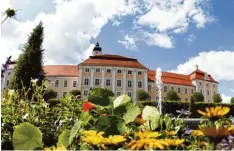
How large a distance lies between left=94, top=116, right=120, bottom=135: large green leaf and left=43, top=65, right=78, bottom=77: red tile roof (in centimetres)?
5127

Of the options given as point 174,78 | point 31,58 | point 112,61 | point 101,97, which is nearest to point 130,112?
point 101,97

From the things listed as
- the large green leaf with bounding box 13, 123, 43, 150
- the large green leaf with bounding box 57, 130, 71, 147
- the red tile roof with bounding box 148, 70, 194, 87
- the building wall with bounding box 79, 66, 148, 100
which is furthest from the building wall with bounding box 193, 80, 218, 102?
the large green leaf with bounding box 13, 123, 43, 150

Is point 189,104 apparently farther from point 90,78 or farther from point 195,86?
point 195,86

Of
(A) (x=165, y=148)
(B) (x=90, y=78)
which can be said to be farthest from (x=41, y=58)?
(B) (x=90, y=78)

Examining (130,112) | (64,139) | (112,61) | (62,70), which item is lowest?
(64,139)

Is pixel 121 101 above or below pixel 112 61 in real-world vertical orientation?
below

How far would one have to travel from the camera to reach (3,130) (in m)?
1.83

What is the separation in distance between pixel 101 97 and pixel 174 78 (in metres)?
57.1

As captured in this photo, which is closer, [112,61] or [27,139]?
[27,139]

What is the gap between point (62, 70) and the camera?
5412 cm

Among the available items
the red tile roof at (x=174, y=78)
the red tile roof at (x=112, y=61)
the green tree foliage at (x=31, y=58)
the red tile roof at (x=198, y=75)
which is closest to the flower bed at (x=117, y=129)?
the green tree foliage at (x=31, y=58)

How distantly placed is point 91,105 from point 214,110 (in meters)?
0.75

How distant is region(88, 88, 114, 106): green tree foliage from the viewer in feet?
5.51

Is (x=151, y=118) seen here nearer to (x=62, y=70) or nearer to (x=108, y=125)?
(x=108, y=125)
